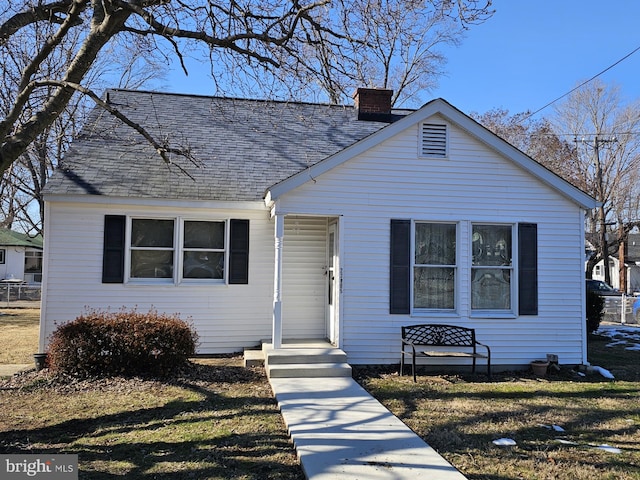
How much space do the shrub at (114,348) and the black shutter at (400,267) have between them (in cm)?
380

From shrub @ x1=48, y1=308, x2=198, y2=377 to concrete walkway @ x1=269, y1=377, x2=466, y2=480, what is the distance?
1.90 metres

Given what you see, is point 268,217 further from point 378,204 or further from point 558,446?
point 558,446

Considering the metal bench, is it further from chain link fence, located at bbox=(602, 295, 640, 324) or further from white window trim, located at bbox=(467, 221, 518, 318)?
chain link fence, located at bbox=(602, 295, 640, 324)

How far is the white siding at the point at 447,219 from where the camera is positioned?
8.98m

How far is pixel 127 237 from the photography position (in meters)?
9.65

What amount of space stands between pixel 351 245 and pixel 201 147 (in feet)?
14.9

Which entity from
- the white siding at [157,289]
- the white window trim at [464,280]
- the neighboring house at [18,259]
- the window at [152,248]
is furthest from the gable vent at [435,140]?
the neighboring house at [18,259]

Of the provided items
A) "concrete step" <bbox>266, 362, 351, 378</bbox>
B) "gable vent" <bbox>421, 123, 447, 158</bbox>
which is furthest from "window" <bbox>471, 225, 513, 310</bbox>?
"concrete step" <bbox>266, 362, 351, 378</bbox>

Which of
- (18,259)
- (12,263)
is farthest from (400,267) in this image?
(12,263)

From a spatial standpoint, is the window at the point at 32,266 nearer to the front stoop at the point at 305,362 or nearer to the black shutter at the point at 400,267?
the front stoop at the point at 305,362

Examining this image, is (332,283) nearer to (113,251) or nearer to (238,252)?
(238,252)

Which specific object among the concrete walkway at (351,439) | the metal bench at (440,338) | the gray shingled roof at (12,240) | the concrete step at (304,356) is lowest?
the concrete walkway at (351,439)

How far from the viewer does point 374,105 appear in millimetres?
12945

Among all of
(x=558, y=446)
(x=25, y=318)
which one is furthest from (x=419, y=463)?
(x=25, y=318)
